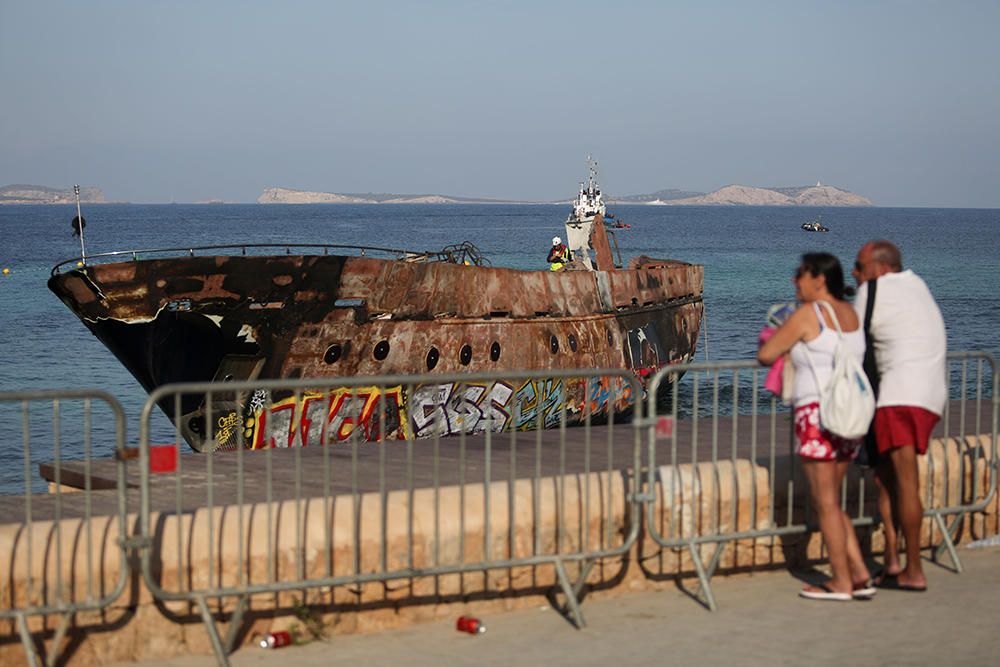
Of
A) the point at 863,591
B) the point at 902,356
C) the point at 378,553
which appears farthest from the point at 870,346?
the point at 378,553

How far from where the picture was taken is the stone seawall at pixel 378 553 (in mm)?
6480

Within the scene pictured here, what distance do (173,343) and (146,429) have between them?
53.6 feet

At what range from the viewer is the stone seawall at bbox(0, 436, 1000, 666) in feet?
21.3

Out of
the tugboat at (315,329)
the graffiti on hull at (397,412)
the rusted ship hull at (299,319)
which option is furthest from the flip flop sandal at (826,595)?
the tugboat at (315,329)

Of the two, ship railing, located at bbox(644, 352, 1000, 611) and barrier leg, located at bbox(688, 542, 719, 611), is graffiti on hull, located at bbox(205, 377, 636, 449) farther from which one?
barrier leg, located at bbox(688, 542, 719, 611)

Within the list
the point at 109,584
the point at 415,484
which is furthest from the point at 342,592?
the point at 415,484

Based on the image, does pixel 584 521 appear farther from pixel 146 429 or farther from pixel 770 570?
pixel 146 429

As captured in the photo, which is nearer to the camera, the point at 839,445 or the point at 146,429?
the point at 146,429

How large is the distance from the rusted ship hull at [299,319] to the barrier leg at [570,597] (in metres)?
13.8

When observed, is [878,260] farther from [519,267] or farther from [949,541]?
[519,267]

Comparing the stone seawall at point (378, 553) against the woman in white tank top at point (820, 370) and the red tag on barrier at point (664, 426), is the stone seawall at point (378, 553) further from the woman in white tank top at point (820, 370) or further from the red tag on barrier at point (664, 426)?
the woman in white tank top at point (820, 370)

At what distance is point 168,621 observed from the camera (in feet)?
21.8

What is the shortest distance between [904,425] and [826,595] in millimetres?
1048

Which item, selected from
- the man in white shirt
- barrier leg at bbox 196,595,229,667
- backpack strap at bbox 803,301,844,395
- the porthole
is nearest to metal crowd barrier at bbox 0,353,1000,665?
barrier leg at bbox 196,595,229,667
